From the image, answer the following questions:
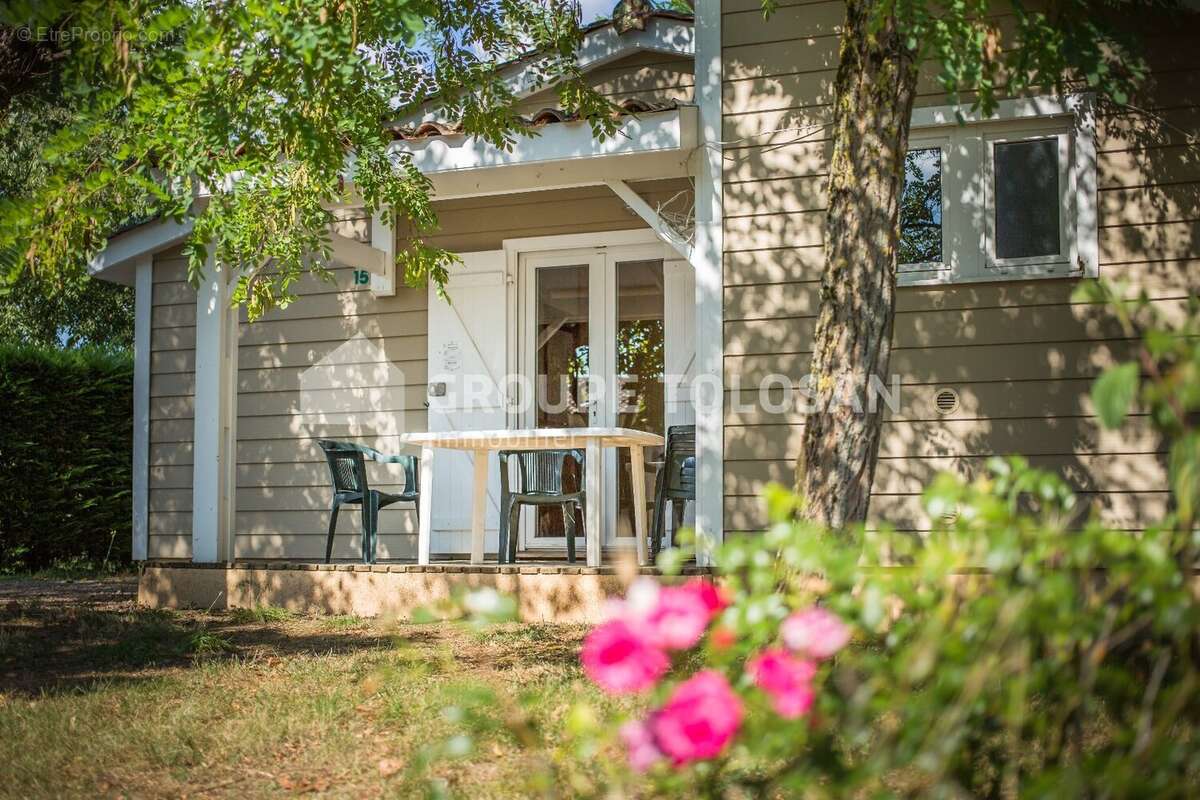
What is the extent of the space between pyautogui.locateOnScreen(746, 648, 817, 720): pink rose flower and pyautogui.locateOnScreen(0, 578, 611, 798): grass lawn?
0.37 metres

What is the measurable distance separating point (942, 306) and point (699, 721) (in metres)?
4.73

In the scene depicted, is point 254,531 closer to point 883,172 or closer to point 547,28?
point 547,28

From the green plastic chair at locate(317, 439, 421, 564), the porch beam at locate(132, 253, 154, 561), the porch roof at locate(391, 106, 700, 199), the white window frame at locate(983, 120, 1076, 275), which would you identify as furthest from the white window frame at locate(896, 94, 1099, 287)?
the porch beam at locate(132, 253, 154, 561)

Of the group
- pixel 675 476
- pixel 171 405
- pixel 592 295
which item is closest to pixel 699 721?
pixel 675 476

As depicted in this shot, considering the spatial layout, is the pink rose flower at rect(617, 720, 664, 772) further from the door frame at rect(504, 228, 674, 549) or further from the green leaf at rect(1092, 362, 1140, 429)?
the door frame at rect(504, 228, 674, 549)

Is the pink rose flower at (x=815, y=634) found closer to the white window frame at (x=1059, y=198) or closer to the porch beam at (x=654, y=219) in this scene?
the white window frame at (x=1059, y=198)

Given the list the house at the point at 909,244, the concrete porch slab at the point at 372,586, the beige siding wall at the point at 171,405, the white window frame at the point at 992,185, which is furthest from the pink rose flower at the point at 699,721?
the beige siding wall at the point at 171,405

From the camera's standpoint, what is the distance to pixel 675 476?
654 centimetres

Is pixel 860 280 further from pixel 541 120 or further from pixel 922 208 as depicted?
pixel 541 120

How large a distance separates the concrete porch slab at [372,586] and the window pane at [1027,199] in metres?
2.29

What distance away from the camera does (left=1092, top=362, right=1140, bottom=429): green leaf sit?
→ 1.26 m

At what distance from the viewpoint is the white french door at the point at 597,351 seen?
741 cm

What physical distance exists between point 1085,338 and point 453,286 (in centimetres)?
405

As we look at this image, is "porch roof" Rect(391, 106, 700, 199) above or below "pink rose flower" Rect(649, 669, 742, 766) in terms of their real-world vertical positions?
above
